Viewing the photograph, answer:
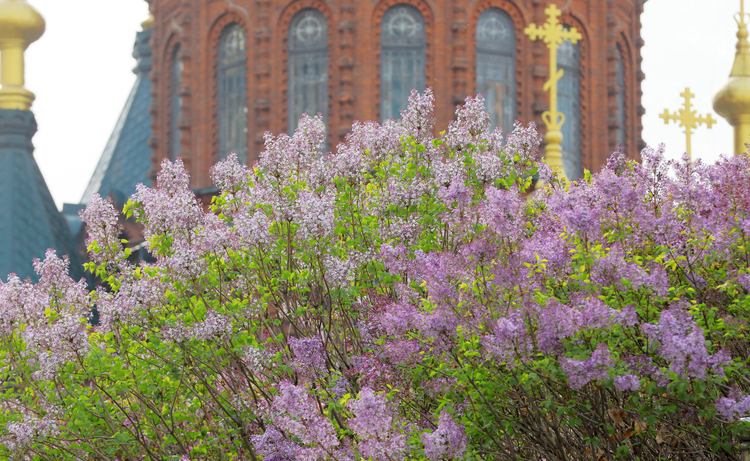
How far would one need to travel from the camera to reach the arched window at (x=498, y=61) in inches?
1048

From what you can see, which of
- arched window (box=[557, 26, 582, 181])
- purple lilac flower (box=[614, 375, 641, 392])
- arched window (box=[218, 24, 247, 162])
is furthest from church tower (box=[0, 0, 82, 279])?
purple lilac flower (box=[614, 375, 641, 392])

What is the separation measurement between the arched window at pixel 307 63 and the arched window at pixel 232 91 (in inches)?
45.8

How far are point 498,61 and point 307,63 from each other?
4086mm

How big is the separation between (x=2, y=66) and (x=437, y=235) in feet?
82.1

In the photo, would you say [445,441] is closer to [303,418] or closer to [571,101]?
[303,418]

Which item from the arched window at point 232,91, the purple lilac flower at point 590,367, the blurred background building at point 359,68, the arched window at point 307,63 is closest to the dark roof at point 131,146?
the blurred background building at point 359,68

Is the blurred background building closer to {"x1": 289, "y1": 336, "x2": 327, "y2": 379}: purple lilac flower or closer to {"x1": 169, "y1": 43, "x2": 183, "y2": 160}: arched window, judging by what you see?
{"x1": 169, "y1": 43, "x2": 183, "y2": 160}: arched window

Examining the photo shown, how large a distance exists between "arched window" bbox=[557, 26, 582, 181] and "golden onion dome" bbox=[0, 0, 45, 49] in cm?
1471

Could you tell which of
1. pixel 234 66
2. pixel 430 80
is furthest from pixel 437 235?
pixel 234 66

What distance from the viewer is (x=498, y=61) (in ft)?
88.5

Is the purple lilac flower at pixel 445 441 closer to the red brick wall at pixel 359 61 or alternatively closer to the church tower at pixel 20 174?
the red brick wall at pixel 359 61

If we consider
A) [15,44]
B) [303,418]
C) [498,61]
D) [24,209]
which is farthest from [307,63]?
[303,418]

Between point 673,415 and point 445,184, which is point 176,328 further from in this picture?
point 673,415

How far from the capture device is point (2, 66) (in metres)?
33.6
